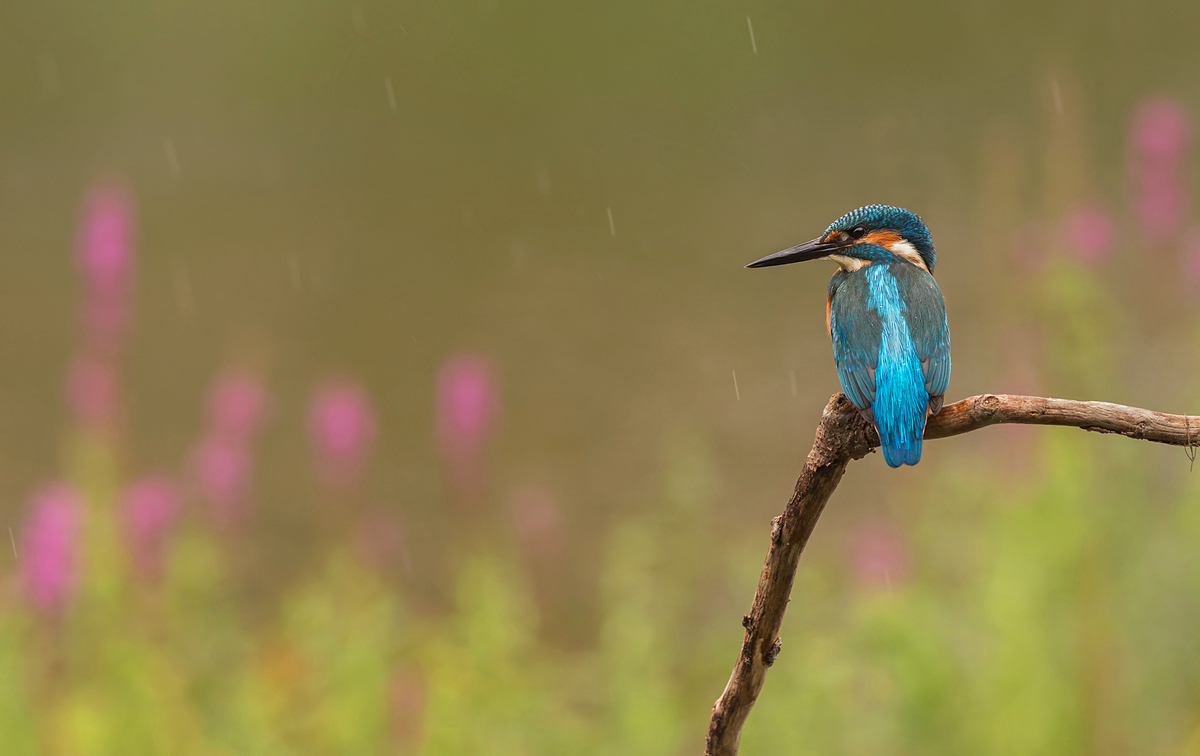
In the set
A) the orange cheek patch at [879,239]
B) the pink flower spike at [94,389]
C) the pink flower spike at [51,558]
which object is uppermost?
the orange cheek patch at [879,239]

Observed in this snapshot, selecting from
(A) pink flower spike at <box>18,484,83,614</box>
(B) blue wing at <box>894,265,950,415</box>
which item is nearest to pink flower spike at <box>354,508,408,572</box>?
(A) pink flower spike at <box>18,484,83,614</box>

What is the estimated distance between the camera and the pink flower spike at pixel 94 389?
1.85 m

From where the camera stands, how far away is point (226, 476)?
2.00 m

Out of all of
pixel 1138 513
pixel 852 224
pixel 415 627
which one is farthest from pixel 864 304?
pixel 415 627

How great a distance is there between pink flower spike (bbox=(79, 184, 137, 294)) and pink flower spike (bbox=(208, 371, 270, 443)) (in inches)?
11.3

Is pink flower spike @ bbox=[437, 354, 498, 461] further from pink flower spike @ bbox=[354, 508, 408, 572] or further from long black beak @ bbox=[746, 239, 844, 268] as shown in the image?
long black beak @ bbox=[746, 239, 844, 268]

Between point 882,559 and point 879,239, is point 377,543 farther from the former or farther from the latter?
point 879,239

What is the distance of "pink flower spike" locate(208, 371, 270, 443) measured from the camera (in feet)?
6.64

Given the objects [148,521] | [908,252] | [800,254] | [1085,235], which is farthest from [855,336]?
[148,521]

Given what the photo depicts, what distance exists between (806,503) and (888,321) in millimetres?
335

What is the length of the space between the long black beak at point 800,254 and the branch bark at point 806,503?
0.28 meters

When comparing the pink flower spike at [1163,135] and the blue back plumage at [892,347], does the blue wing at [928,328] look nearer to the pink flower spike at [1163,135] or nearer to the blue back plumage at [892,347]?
the blue back plumage at [892,347]

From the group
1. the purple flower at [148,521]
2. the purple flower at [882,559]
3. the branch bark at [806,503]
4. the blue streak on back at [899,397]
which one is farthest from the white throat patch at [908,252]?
the purple flower at [148,521]

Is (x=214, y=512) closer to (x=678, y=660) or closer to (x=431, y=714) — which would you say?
(x=431, y=714)
